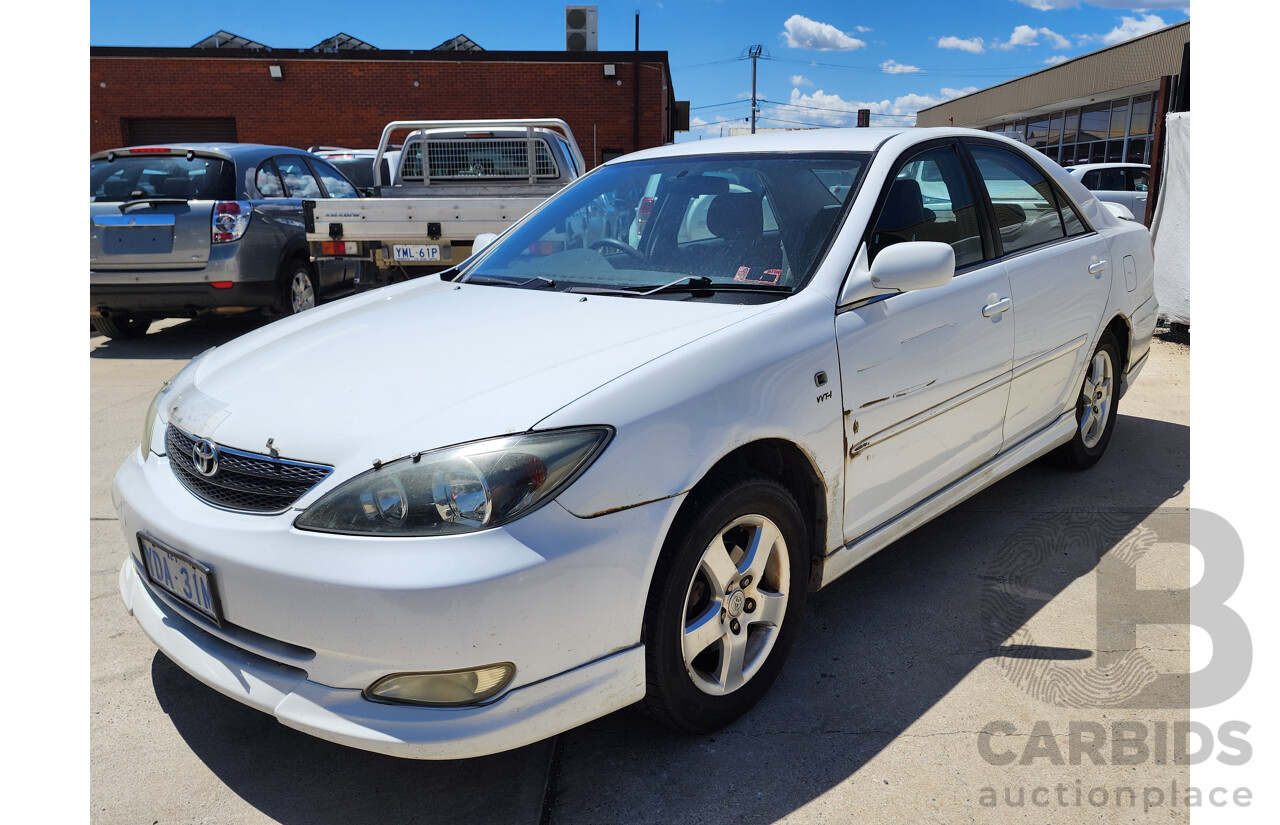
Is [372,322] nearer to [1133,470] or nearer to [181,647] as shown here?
[181,647]

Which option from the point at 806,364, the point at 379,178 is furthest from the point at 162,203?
the point at 806,364

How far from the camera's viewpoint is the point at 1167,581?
342 centimetres

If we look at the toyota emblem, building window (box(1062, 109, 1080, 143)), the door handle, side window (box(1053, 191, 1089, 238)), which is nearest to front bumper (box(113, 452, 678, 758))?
the toyota emblem

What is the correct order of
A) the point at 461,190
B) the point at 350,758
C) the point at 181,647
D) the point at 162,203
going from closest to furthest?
the point at 181,647, the point at 350,758, the point at 162,203, the point at 461,190

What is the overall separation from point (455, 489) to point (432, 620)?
0.93 ft

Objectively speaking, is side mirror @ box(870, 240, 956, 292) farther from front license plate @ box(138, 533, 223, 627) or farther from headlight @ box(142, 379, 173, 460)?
headlight @ box(142, 379, 173, 460)

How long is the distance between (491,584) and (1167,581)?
2.81 meters

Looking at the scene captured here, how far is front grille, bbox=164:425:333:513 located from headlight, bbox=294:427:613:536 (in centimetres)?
9

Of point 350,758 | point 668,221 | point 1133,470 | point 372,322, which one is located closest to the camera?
point 350,758

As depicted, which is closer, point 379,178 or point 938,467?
point 938,467

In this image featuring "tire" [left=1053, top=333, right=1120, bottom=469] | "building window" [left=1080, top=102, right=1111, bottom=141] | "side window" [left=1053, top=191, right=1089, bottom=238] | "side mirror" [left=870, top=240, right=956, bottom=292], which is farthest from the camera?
"building window" [left=1080, top=102, right=1111, bottom=141]

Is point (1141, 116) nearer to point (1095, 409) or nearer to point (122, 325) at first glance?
point (1095, 409)

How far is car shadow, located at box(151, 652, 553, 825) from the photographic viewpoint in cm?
222

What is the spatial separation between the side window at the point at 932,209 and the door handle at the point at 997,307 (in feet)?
0.58
